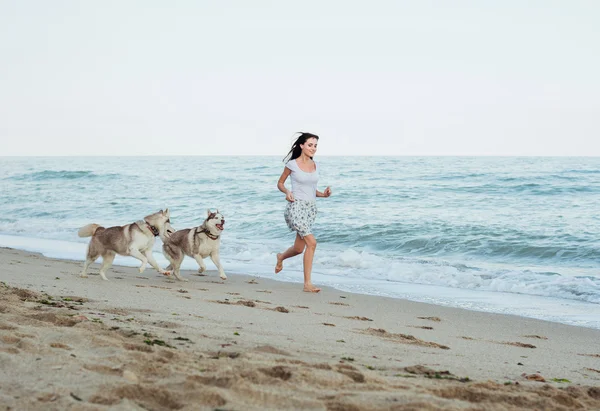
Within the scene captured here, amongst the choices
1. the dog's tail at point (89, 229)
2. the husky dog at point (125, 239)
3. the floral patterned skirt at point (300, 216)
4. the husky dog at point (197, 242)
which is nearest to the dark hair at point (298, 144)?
the floral patterned skirt at point (300, 216)

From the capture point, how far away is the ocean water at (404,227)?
10.6 metres

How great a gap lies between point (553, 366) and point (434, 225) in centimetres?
1282

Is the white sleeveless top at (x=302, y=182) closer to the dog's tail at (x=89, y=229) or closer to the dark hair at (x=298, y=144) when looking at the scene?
the dark hair at (x=298, y=144)

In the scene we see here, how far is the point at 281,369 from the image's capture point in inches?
142

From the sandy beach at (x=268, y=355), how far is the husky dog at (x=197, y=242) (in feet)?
5.28

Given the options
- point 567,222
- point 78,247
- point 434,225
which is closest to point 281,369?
point 78,247

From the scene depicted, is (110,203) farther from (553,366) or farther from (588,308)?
(553,366)

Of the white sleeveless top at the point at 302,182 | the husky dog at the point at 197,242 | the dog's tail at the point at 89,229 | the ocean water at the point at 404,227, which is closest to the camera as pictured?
the white sleeveless top at the point at 302,182

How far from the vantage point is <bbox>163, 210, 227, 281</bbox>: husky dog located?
380 inches

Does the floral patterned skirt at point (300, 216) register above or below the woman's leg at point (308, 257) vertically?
above

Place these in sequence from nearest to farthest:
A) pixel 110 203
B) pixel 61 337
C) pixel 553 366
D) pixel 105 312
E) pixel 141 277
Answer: pixel 61 337, pixel 553 366, pixel 105 312, pixel 141 277, pixel 110 203

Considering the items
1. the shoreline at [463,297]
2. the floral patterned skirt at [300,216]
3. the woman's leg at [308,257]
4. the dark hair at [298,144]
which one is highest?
the dark hair at [298,144]

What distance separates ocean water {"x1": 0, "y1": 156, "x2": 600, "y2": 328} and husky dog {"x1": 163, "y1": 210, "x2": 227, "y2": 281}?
1.73 meters

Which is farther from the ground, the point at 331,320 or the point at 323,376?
the point at 323,376
